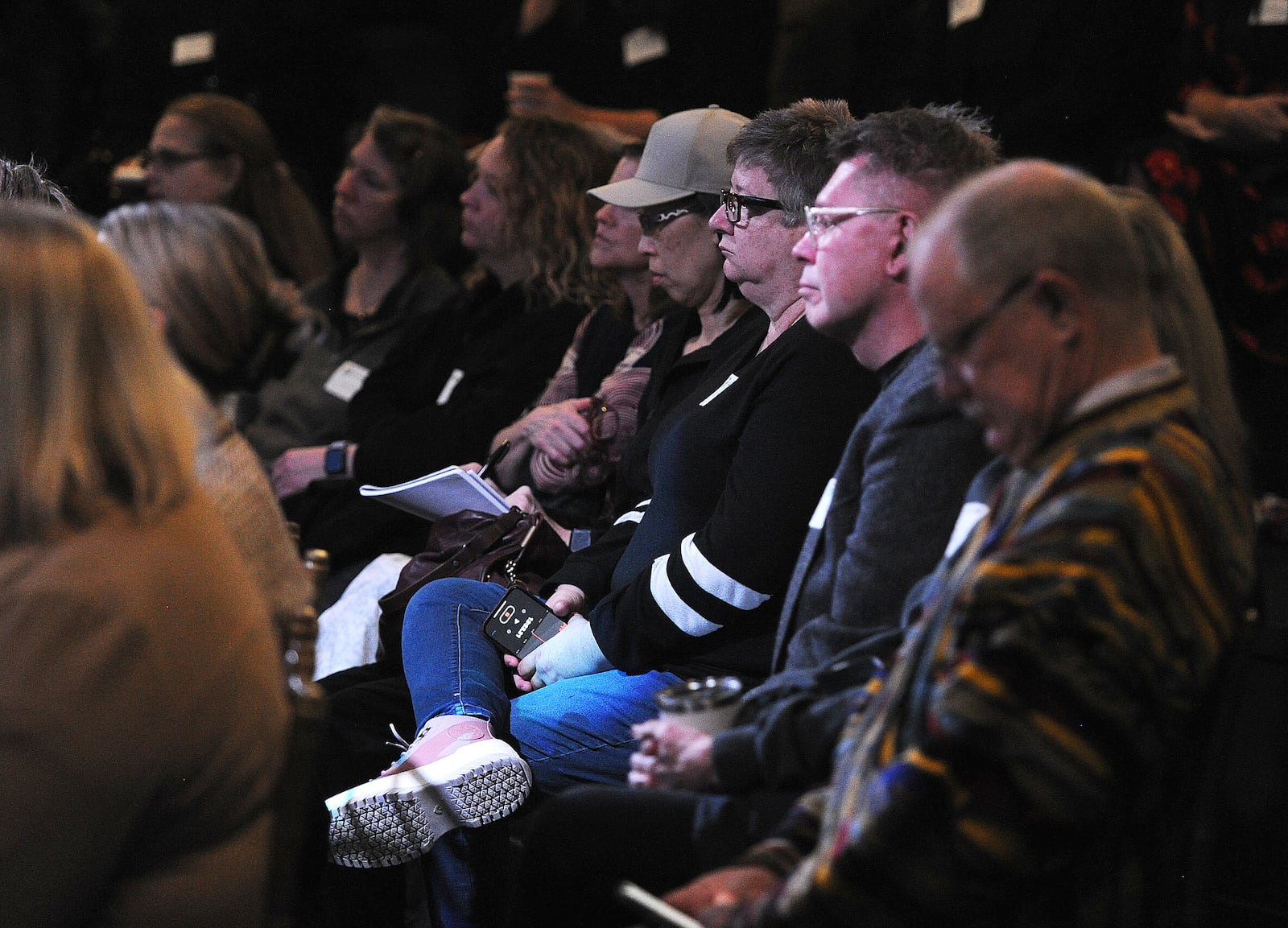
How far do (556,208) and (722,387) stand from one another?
1544 millimetres

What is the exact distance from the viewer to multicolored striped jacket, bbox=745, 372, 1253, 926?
1.35 meters

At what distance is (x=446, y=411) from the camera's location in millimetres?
4047

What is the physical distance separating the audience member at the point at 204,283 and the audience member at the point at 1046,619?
2.82 m

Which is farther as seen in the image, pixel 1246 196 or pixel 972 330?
pixel 1246 196

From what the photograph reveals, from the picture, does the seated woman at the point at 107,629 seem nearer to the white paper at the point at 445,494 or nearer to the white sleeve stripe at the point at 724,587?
the white sleeve stripe at the point at 724,587

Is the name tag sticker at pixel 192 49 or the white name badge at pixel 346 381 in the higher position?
the name tag sticker at pixel 192 49

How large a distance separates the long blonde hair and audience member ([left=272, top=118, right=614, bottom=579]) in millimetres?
2439

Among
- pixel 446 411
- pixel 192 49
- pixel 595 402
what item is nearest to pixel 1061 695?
pixel 595 402

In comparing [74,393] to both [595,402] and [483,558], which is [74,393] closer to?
[483,558]

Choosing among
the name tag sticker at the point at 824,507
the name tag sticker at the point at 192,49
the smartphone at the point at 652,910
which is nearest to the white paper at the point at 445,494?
the name tag sticker at the point at 824,507

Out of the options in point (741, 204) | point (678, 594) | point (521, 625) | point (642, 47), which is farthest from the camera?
point (642, 47)

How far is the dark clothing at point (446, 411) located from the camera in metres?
3.96

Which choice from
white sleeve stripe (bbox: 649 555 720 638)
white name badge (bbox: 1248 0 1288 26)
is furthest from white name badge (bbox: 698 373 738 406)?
white name badge (bbox: 1248 0 1288 26)

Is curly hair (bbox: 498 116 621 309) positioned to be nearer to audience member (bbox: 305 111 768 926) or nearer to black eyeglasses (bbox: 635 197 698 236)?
audience member (bbox: 305 111 768 926)
